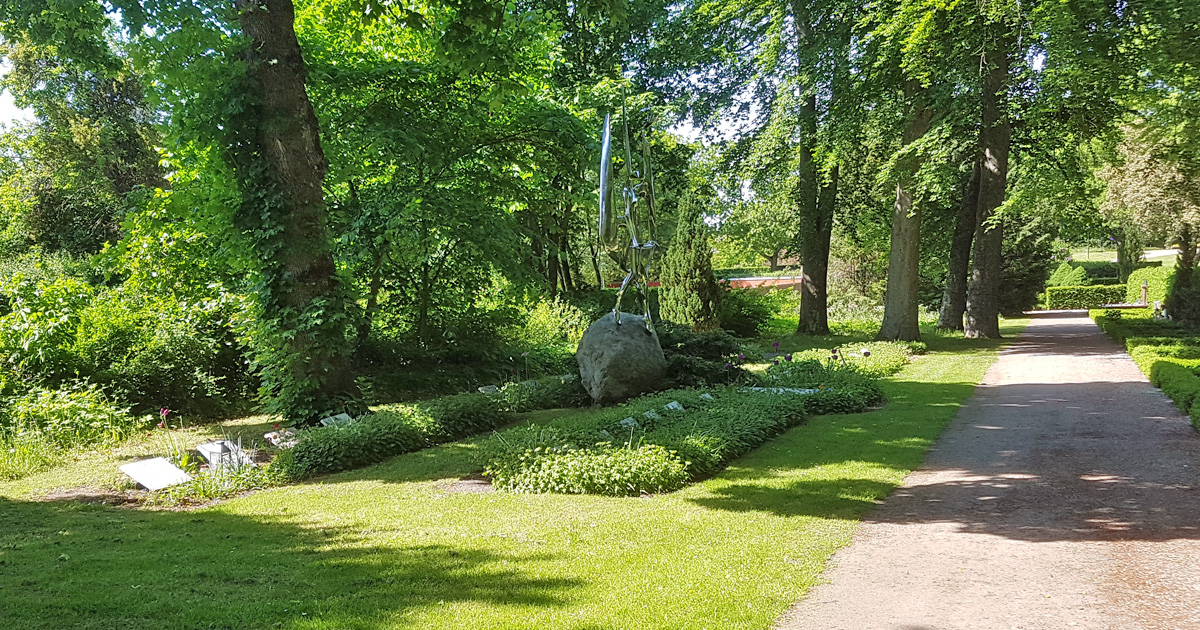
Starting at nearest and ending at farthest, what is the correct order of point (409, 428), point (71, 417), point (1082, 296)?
point (409, 428) < point (71, 417) < point (1082, 296)

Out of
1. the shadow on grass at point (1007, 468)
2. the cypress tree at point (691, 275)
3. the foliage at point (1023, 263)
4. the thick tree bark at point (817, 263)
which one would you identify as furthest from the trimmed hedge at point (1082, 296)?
the shadow on grass at point (1007, 468)

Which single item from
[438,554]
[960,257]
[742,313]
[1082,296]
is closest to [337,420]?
[438,554]

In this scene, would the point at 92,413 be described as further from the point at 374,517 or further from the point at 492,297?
the point at 492,297

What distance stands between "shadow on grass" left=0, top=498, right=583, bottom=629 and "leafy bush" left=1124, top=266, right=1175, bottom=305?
30153mm

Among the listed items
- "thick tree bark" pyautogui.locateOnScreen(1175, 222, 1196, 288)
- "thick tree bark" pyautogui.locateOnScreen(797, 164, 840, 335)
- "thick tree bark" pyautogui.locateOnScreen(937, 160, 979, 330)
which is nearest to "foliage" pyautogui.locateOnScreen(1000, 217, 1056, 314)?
"thick tree bark" pyautogui.locateOnScreen(1175, 222, 1196, 288)

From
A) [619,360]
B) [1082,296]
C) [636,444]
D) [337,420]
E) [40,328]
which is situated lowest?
[636,444]

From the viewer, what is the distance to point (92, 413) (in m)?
9.89

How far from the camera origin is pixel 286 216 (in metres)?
10.1

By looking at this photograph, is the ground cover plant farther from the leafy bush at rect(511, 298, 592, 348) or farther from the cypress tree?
the cypress tree

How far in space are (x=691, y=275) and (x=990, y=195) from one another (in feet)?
26.3

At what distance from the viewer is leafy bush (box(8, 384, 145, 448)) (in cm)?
934

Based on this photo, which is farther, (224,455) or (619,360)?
(619,360)

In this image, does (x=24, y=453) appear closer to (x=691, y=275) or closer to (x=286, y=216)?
(x=286, y=216)

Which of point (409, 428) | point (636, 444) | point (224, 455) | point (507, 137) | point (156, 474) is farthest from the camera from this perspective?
point (507, 137)
